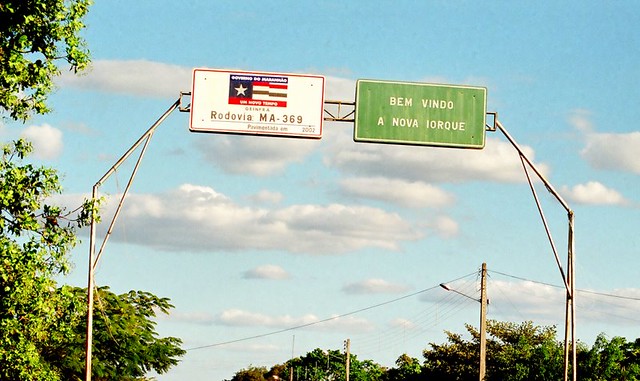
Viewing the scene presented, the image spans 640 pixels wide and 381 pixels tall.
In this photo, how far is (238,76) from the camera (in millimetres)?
29844

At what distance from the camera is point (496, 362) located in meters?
81.5

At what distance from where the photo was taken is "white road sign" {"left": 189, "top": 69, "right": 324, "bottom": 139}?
2956cm

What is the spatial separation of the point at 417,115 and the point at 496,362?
180ft

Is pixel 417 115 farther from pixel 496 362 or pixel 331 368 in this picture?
pixel 331 368

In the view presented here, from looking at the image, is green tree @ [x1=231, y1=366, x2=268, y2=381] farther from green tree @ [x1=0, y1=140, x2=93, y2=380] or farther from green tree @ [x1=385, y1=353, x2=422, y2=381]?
green tree @ [x1=0, y1=140, x2=93, y2=380]

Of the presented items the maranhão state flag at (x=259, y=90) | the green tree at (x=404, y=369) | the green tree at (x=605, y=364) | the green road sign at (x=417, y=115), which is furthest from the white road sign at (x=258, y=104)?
the green tree at (x=404, y=369)

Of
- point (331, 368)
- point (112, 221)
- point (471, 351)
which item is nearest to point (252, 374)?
point (331, 368)

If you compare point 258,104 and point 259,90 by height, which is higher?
point 259,90

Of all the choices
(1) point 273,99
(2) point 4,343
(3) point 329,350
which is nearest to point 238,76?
(1) point 273,99

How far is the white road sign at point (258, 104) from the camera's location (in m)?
29.6

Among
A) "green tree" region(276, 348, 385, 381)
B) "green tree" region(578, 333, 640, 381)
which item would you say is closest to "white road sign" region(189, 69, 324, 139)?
"green tree" region(578, 333, 640, 381)

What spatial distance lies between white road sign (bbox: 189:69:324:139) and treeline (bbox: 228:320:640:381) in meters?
26.5

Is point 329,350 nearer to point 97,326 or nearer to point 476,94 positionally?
point 97,326

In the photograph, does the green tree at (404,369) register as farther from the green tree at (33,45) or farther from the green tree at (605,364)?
the green tree at (33,45)
